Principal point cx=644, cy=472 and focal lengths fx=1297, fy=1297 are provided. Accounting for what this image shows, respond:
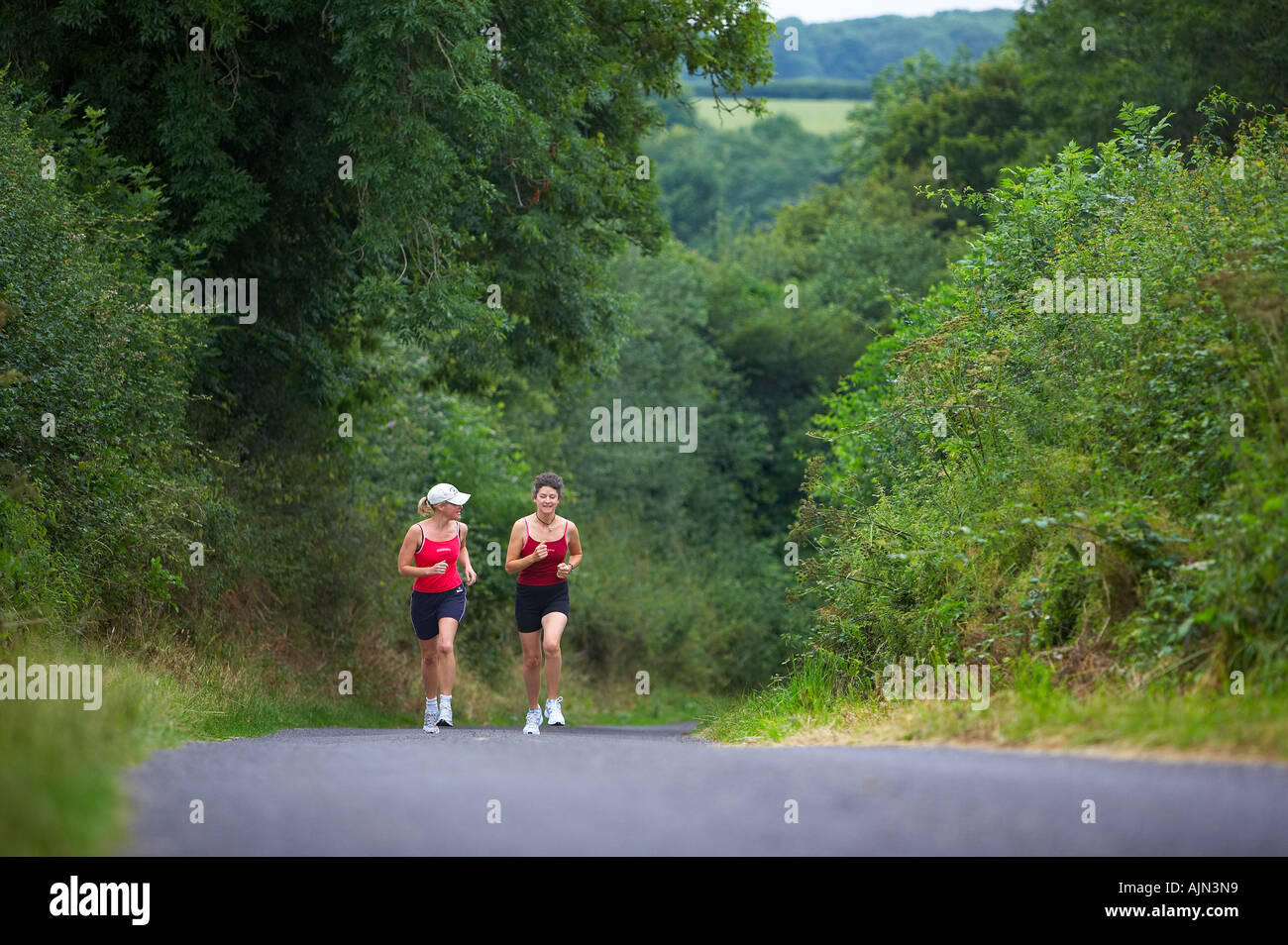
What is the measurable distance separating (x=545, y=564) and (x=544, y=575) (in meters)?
0.10

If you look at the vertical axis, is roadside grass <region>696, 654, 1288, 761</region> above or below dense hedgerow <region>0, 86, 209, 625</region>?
below

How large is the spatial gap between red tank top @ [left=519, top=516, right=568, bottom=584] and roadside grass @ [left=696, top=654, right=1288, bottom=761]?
2344mm

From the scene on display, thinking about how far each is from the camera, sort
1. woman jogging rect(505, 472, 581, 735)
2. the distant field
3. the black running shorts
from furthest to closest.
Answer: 1. the distant field
2. the black running shorts
3. woman jogging rect(505, 472, 581, 735)

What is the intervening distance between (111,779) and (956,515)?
7028mm

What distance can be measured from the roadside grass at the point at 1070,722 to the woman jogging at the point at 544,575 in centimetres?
205

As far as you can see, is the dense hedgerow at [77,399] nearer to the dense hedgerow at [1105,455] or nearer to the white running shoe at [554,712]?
the white running shoe at [554,712]

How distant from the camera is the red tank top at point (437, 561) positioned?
1188 centimetres

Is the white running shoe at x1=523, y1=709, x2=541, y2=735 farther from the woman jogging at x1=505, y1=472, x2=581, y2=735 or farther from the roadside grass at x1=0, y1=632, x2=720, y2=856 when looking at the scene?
the roadside grass at x1=0, y1=632, x2=720, y2=856

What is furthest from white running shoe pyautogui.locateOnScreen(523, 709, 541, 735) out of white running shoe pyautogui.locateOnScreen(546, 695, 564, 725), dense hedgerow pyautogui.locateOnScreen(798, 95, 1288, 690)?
dense hedgerow pyautogui.locateOnScreen(798, 95, 1288, 690)

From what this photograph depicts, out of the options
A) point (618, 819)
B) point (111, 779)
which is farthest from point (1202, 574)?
point (111, 779)

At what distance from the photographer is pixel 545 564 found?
11641 millimetres

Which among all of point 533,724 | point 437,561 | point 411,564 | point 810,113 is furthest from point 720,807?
point 810,113

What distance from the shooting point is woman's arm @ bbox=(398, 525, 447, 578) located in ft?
38.3

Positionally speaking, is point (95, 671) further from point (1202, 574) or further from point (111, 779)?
point (1202, 574)
